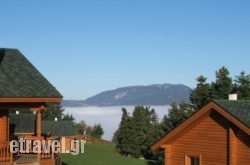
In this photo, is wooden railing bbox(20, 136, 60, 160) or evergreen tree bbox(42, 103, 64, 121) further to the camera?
evergreen tree bbox(42, 103, 64, 121)

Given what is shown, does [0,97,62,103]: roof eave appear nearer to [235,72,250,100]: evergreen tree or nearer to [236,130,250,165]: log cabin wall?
[236,130,250,165]: log cabin wall

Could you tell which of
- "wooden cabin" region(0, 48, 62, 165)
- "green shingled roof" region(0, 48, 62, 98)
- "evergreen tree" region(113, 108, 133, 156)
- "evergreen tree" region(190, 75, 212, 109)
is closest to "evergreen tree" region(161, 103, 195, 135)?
"evergreen tree" region(190, 75, 212, 109)

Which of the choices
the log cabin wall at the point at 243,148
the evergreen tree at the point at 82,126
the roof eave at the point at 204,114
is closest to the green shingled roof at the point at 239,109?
the roof eave at the point at 204,114

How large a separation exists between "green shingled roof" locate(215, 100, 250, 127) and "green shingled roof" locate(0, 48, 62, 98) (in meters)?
7.81

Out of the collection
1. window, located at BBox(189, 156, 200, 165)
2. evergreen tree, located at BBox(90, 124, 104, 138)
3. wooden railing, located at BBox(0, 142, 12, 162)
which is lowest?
evergreen tree, located at BBox(90, 124, 104, 138)

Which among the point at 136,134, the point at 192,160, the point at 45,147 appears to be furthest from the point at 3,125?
the point at 136,134

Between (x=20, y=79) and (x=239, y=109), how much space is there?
10422 millimetres

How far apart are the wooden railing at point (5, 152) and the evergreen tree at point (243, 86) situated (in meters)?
35.5

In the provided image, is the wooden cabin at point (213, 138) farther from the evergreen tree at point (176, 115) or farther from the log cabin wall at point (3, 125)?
the evergreen tree at point (176, 115)

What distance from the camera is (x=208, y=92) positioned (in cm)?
5275

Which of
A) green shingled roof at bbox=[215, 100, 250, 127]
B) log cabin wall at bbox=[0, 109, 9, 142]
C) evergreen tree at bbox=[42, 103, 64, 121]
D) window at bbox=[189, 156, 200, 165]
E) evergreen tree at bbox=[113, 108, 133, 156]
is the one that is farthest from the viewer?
evergreen tree at bbox=[42, 103, 64, 121]

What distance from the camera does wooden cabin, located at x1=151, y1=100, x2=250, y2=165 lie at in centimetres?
2197

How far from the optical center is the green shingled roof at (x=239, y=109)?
2170cm

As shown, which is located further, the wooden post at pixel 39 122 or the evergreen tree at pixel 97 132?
the evergreen tree at pixel 97 132
